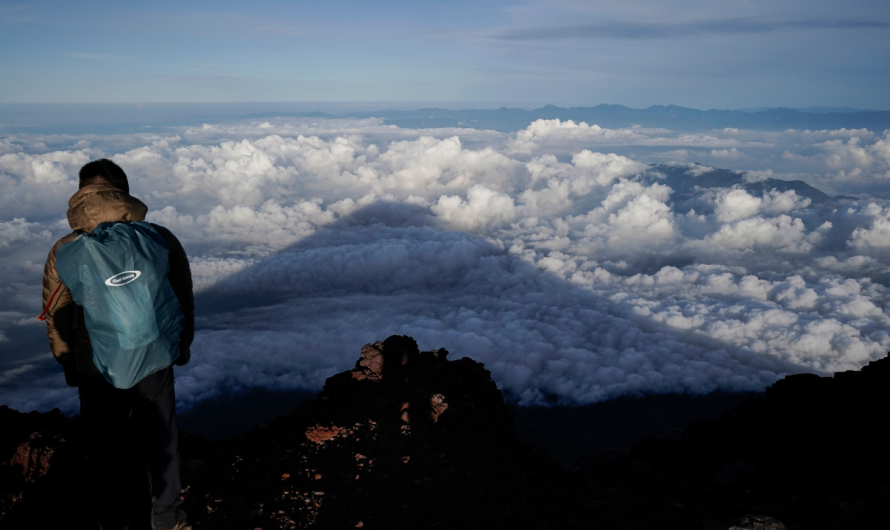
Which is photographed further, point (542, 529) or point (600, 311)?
point (600, 311)

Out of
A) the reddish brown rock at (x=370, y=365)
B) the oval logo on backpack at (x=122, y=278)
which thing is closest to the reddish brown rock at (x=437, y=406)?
the reddish brown rock at (x=370, y=365)

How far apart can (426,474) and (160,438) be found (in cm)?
541

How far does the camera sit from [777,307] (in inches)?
6467

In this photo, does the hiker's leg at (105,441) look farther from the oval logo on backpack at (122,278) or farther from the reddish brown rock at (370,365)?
the reddish brown rock at (370,365)

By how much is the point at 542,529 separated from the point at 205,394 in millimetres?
101912

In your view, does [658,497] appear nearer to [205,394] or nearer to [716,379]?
[205,394]

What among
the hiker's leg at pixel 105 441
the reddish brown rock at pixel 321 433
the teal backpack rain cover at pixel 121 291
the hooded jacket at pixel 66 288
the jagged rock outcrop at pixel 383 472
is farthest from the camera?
the reddish brown rock at pixel 321 433

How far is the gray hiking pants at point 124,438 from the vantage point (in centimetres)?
459

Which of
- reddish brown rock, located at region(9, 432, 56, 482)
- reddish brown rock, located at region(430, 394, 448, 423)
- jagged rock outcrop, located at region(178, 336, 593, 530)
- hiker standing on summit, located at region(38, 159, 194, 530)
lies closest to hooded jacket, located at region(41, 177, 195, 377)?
hiker standing on summit, located at region(38, 159, 194, 530)

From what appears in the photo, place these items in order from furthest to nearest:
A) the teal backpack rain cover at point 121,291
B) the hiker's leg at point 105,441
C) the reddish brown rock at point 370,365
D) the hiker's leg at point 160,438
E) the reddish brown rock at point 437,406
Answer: the reddish brown rock at point 370,365
the reddish brown rock at point 437,406
the hiker's leg at point 160,438
the hiker's leg at point 105,441
the teal backpack rain cover at point 121,291

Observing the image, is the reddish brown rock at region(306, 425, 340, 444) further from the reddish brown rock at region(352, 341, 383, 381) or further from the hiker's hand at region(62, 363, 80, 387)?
the hiker's hand at region(62, 363, 80, 387)

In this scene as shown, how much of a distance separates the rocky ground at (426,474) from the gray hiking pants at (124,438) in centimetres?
177

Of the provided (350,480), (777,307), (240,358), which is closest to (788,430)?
(350,480)

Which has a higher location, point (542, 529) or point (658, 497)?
point (542, 529)
